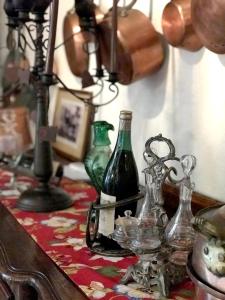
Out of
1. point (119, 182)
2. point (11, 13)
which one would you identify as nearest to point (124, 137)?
point (119, 182)

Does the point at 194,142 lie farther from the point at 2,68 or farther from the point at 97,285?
the point at 2,68

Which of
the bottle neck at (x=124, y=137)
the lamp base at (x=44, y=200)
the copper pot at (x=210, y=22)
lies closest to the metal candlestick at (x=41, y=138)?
the lamp base at (x=44, y=200)

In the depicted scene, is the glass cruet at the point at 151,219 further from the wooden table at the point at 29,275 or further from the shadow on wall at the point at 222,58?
the shadow on wall at the point at 222,58

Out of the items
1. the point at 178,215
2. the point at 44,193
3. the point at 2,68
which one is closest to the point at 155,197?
the point at 178,215

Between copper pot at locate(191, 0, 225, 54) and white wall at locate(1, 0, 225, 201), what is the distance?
0.26ft

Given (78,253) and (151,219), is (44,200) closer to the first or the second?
(78,253)

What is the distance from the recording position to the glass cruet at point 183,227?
0.68 metres

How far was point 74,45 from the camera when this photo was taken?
1.34 metres

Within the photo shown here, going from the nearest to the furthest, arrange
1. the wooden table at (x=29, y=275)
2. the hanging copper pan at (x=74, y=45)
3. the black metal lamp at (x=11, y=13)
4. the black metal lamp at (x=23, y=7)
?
the wooden table at (x=29, y=275) < the black metal lamp at (x=23, y=7) < the black metal lamp at (x=11, y=13) < the hanging copper pan at (x=74, y=45)

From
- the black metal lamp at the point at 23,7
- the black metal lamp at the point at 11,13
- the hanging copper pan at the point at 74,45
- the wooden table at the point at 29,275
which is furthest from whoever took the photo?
the hanging copper pan at the point at 74,45

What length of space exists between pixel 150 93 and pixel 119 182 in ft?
1.18

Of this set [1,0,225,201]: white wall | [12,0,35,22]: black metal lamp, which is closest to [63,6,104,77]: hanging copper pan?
[1,0,225,201]: white wall

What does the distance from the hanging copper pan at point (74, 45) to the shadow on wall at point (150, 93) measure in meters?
0.21

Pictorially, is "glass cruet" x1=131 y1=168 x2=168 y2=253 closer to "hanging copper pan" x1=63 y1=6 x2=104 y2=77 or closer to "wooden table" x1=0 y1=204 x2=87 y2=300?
"wooden table" x1=0 y1=204 x2=87 y2=300
